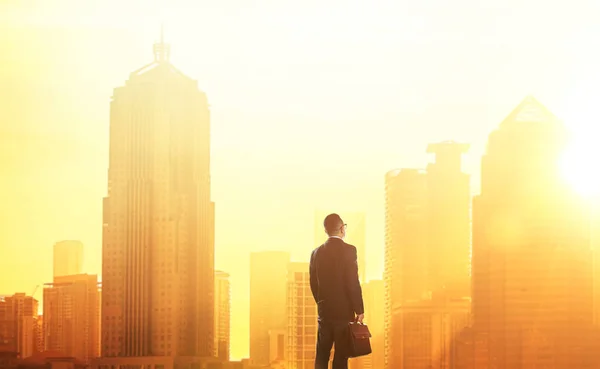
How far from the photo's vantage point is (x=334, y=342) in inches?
526

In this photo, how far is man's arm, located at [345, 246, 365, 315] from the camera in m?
13.1

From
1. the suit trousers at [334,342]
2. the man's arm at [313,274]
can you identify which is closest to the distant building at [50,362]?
the man's arm at [313,274]

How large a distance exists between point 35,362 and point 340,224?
174 m

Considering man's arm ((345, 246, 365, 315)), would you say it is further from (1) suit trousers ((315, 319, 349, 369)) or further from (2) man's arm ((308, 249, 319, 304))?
(2) man's arm ((308, 249, 319, 304))

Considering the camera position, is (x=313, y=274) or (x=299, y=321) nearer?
(x=313, y=274)

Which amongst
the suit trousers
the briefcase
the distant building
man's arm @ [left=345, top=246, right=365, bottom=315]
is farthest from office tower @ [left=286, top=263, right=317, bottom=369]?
the briefcase

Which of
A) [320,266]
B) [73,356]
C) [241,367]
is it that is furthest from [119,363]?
[320,266]

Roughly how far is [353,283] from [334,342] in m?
0.69

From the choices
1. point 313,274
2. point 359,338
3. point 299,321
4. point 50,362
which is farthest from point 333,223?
point 299,321

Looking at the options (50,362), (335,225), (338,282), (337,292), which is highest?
(335,225)

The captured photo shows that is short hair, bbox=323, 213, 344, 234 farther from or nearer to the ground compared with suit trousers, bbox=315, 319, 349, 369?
farther from the ground

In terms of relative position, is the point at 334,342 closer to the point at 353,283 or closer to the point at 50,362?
the point at 353,283

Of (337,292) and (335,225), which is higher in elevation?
(335,225)

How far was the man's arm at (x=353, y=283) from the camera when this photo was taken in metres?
13.1
